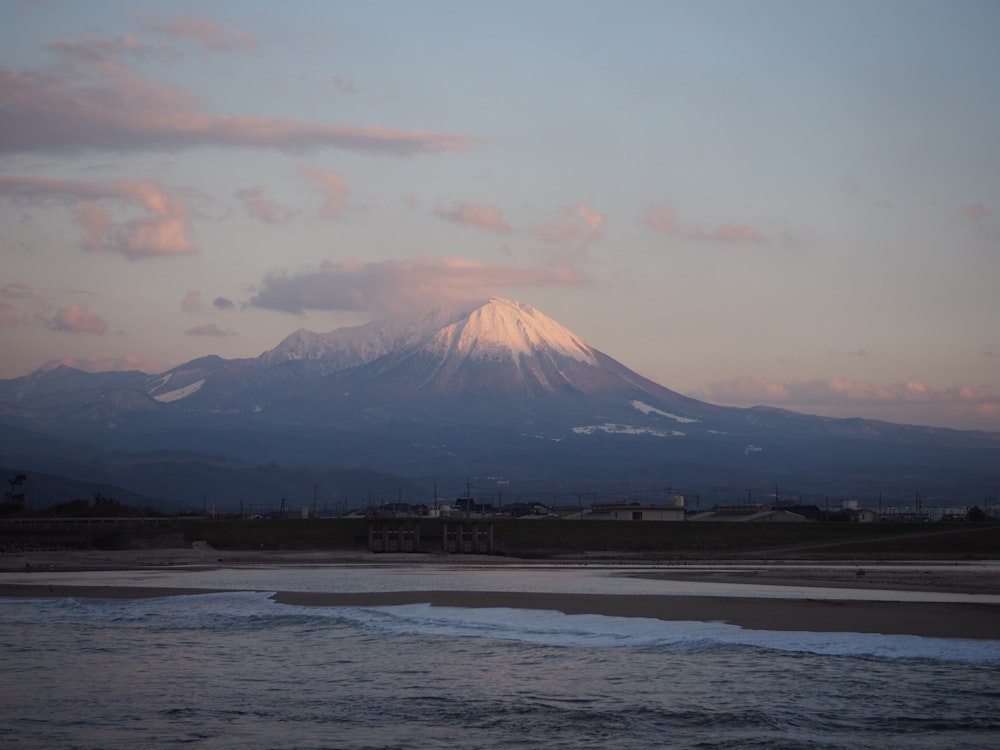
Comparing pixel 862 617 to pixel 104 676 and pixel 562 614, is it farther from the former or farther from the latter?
pixel 104 676

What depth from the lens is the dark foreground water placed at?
47.0ft

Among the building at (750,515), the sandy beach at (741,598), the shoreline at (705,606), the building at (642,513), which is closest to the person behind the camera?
the shoreline at (705,606)

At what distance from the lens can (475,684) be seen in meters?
17.7

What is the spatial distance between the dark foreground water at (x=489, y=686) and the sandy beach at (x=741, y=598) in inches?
73.4

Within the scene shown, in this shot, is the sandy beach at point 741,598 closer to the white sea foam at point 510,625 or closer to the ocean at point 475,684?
the white sea foam at point 510,625

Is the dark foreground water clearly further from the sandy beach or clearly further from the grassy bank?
the grassy bank

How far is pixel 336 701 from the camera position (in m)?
16.6

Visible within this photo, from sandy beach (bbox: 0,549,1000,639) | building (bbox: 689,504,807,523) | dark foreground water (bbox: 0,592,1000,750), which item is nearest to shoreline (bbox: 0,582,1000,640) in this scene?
sandy beach (bbox: 0,549,1000,639)

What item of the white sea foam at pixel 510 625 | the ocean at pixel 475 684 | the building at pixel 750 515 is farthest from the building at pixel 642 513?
the ocean at pixel 475 684

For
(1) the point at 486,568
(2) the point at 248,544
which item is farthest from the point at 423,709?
(2) the point at 248,544

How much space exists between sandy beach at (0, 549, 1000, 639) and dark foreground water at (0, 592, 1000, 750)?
1864 millimetres

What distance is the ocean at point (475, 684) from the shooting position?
14.4 meters

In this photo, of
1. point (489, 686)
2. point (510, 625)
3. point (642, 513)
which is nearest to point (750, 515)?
point (642, 513)

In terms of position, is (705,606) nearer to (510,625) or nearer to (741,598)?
(741,598)
